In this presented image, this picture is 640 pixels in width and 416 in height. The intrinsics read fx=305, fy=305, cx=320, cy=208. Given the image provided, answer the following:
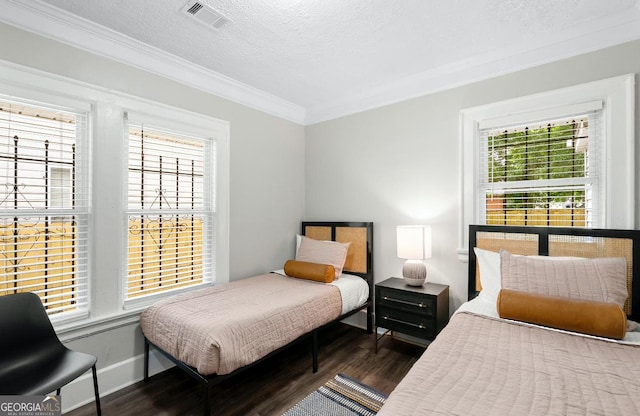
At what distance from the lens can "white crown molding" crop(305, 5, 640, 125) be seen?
215 cm

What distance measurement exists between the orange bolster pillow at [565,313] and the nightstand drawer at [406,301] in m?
0.71

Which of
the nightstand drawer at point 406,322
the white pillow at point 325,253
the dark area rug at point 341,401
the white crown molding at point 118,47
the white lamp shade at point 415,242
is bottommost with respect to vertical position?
the dark area rug at point 341,401

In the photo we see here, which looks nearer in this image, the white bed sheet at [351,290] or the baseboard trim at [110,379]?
the baseboard trim at [110,379]

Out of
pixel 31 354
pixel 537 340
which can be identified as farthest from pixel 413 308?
pixel 31 354

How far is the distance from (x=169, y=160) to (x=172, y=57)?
88 centimetres

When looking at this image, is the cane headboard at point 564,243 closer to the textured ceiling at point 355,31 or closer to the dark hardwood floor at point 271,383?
the dark hardwood floor at point 271,383

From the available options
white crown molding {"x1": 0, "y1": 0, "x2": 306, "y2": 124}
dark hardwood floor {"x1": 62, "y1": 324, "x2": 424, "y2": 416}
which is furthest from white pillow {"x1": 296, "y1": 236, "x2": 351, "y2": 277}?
white crown molding {"x1": 0, "y1": 0, "x2": 306, "y2": 124}

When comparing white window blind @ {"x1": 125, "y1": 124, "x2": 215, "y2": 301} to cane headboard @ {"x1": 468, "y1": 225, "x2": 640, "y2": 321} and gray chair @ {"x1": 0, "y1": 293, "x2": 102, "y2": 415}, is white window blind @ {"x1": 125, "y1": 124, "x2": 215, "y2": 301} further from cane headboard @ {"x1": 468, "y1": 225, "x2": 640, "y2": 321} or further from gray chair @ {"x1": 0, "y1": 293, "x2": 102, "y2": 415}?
cane headboard @ {"x1": 468, "y1": 225, "x2": 640, "y2": 321}

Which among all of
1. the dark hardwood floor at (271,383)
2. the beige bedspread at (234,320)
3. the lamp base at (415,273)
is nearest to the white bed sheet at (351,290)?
the beige bedspread at (234,320)

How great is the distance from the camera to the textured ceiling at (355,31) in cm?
201

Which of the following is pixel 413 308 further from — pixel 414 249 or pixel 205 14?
pixel 205 14

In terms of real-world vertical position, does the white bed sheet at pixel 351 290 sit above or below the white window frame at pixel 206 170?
below

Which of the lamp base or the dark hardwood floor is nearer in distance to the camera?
the dark hardwood floor

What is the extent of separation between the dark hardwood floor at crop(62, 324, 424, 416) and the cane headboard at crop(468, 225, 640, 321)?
3.22 feet
